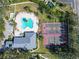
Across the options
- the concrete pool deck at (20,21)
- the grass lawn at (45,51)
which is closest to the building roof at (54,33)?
the grass lawn at (45,51)

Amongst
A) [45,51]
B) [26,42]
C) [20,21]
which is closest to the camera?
[26,42]

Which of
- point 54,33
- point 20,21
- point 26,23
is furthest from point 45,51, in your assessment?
point 20,21

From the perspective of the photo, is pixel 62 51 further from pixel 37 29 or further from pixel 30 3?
pixel 30 3

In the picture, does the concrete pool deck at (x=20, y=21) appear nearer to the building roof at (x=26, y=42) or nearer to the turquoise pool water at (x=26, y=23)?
the turquoise pool water at (x=26, y=23)

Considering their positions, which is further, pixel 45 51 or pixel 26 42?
pixel 45 51

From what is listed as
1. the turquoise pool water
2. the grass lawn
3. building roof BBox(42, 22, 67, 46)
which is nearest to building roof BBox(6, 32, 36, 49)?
the grass lawn

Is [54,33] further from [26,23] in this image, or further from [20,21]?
[20,21]

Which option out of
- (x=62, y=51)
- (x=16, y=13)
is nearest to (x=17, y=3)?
(x=16, y=13)

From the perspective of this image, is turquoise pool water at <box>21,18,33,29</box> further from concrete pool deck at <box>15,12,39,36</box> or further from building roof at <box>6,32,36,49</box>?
building roof at <box>6,32,36,49</box>
